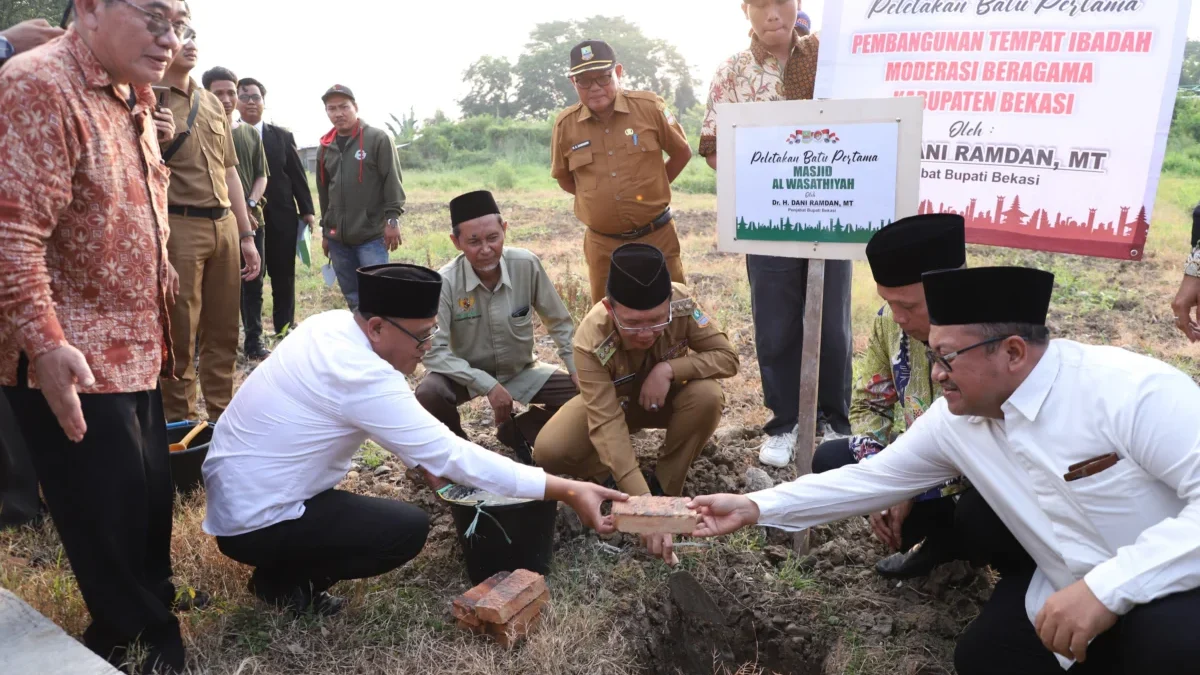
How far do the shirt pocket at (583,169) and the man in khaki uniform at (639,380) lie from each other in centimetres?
124

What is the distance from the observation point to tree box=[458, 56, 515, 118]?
4441 cm

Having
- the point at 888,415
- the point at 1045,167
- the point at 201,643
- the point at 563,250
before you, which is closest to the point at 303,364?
the point at 201,643

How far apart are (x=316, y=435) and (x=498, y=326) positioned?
1627 mm

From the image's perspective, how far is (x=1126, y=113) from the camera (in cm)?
349

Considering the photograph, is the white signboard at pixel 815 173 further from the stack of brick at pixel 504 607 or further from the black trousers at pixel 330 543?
the black trousers at pixel 330 543

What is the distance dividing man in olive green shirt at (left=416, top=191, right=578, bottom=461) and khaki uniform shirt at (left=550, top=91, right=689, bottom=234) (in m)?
0.71

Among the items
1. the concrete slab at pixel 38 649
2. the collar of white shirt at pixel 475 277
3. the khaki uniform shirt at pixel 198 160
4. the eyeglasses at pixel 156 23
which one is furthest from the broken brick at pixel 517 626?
the khaki uniform shirt at pixel 198 160

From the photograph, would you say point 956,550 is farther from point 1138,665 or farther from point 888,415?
point 1138,665

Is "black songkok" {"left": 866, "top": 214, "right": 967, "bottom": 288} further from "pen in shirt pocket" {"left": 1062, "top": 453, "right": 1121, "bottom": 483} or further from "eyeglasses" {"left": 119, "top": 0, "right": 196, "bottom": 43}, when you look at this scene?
"eyeglasses" {"left": 119, "top": 0, "right": 196, "bottom": 43}

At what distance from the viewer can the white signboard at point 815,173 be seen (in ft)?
10.6

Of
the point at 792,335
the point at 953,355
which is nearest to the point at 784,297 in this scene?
the point at 792,335

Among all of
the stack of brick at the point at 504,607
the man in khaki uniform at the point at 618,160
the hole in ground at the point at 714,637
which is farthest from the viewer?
the man in khaki uniform at the point at 618,160

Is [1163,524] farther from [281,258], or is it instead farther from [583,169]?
[281,258]

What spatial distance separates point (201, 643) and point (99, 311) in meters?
1.20
